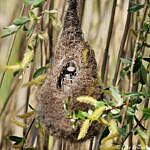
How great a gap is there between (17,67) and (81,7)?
1.97 feet

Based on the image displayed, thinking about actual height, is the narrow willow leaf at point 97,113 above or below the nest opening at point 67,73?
below

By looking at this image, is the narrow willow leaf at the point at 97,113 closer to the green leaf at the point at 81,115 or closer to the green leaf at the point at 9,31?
the green leaf at the point at 81,115

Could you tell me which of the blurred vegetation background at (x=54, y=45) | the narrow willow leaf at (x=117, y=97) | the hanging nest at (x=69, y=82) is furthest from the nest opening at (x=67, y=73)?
the blurred vegetation background at (x=54, y=45)

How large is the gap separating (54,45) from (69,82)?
52 cm

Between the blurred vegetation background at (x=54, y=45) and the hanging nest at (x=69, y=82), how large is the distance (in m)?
0.40

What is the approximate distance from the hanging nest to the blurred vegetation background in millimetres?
399

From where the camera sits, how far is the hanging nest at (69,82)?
3.50ft

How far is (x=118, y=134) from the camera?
38.3 inches

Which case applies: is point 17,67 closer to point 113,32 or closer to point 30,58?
point 30,58

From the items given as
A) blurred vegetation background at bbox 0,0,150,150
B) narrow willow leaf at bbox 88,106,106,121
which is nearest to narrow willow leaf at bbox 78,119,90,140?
narrow willow leaf at bbox 88,106,106,121

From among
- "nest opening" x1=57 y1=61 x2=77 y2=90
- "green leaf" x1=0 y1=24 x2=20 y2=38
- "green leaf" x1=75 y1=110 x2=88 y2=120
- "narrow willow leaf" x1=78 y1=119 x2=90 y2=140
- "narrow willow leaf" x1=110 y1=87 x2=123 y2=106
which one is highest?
"green leaf" x1=0 y1=24 x2=20 y2=38

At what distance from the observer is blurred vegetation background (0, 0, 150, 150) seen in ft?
5.13

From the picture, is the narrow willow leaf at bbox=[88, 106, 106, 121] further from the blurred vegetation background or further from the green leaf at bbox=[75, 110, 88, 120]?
the blurred vegetation background

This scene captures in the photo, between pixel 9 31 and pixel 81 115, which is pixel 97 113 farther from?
pixel 9 31
